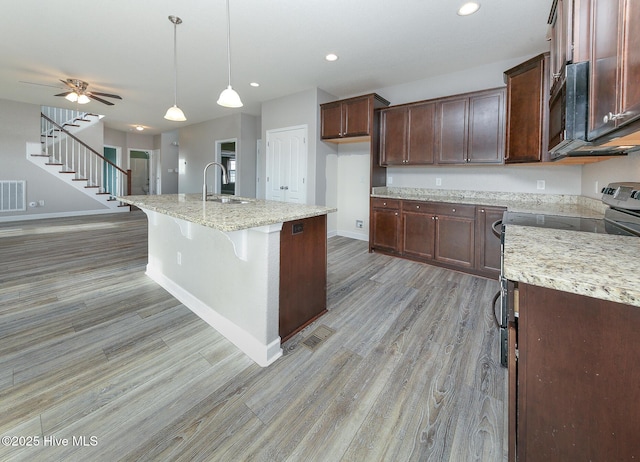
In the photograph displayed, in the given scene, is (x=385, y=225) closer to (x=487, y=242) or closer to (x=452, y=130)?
(x=487, y=242)

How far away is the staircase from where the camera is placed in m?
7.02

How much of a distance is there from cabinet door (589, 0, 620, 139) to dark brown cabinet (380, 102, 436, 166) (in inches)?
116

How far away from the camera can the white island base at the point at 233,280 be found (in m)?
1.82

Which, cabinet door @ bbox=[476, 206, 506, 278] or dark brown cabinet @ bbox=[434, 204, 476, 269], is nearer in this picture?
cabinet door @ bbox=[476, 206, 506, 278]

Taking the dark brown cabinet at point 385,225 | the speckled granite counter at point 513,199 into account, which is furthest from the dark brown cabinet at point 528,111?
the dark brown cabinet at point 385,225

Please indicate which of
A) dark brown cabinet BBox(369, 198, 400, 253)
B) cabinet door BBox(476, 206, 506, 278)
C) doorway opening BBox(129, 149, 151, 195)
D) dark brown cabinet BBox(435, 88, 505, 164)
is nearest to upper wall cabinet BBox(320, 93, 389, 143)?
dark brown cabinet BBox(435, 88, 505, 164)

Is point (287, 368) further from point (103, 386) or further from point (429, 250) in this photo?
point (429, 250)

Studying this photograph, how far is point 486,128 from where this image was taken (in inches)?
138

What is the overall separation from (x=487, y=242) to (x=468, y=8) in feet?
7.74

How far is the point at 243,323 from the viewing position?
78.1 inches

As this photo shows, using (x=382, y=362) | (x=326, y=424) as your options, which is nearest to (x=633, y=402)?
(x=326, y=424)

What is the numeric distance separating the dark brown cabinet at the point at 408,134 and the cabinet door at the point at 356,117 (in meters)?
0.24

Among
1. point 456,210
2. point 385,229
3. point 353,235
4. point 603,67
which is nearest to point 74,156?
point 353,235

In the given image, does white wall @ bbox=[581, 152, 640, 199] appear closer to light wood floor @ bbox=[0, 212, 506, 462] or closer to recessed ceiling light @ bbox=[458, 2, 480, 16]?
light wood floor @ bbox=[0, 212, 506, 462]
